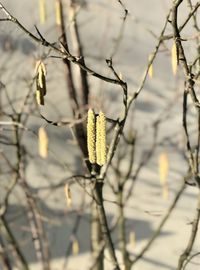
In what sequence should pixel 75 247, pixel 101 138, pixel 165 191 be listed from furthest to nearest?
1. pixel 165 191
2. pixel 75 247
3. pixel 101 138

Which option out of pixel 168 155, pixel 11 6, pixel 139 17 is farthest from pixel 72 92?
pixel 168 155

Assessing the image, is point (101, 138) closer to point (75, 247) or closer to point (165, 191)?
point (75, 247)

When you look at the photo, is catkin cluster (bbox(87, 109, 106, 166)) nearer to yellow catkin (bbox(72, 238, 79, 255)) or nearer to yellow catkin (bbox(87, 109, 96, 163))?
yellow catkin (bbox(87, 109, 96, 163))

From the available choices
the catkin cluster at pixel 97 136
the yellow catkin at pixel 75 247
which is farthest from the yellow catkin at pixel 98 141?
the yellow catkin at pixel 75 247

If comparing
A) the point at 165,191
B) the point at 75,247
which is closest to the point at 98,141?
the point at 75,247

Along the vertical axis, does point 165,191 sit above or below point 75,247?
above

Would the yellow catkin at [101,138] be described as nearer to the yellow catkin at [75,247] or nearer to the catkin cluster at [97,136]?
the catkin cluster at [97,136]

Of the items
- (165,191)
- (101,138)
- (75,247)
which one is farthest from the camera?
(165,191)

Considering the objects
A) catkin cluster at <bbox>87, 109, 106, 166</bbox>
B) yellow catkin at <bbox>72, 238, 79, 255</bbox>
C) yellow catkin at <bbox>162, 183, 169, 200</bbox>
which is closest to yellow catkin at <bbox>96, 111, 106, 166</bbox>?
catkin cluster at <bbox>87, 109, 106, 166</bbox>
